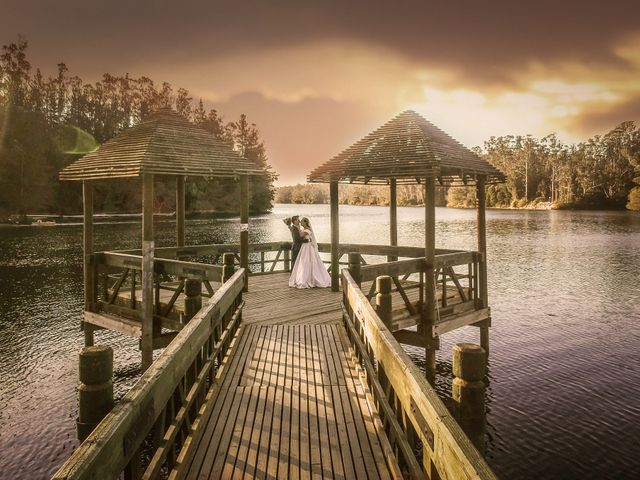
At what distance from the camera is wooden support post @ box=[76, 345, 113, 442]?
3.63m

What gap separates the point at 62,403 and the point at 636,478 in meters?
13.7

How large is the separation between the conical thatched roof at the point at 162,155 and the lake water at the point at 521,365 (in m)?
6.33

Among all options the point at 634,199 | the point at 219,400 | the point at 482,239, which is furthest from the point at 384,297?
the point at 634,199

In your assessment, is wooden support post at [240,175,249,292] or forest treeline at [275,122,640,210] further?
forest treeline at [275,122,640,210]

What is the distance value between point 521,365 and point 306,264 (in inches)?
311

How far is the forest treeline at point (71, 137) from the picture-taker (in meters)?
59.8

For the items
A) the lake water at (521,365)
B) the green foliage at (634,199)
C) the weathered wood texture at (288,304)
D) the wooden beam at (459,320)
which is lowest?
the lake water at (521,365)

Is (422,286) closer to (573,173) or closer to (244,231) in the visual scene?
(244,231)

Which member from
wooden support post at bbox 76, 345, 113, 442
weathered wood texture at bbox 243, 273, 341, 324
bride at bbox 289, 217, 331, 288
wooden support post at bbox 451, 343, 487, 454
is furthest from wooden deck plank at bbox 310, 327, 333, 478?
bride at bbox 289, 217, 331, 288

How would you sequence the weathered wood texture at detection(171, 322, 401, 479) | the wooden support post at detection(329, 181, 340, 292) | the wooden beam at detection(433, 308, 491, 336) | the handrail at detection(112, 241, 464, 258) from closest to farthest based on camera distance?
the weathered wood texture at detection(171, 322, 401, 479) < the wooden beam at detection(433, 308, 491, 336) < the wooden support post at detection(329, 181, 340, 292) < the handrail at detection(112, 241, 464, 258)

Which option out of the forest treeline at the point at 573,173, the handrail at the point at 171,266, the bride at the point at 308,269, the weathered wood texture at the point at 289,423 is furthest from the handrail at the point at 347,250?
the forest treeline at the point at 573,173

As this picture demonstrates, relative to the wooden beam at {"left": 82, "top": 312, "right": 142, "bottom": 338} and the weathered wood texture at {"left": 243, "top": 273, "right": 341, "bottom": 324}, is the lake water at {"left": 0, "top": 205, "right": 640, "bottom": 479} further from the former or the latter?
the weathered wood texture at {"left": 243, "top": 273, "right": 341, "bottom": 324}

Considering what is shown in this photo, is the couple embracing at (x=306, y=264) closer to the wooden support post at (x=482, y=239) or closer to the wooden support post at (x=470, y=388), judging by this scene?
the wooden support post at (x=482, y=239)

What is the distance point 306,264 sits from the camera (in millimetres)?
14391
